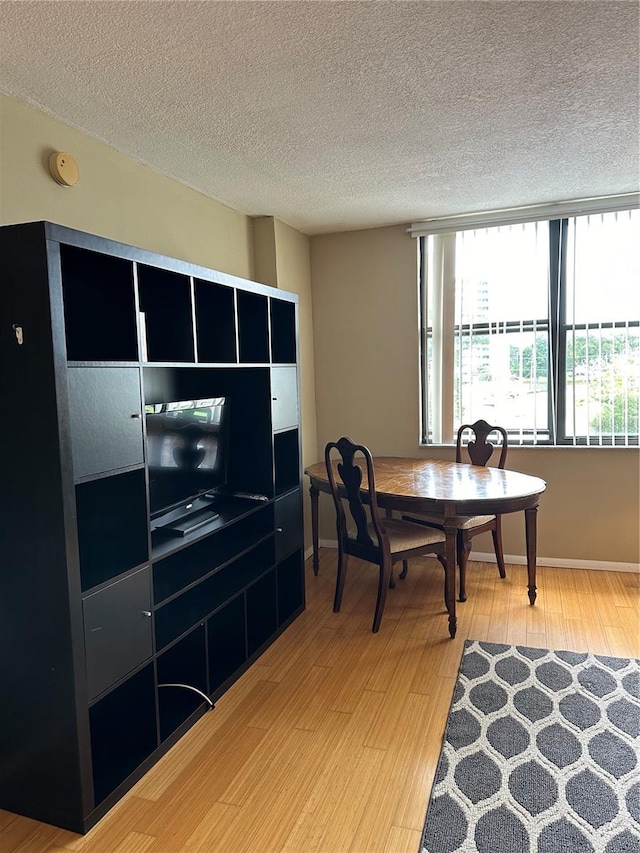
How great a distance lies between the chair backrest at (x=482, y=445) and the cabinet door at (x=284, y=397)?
1.29 metres

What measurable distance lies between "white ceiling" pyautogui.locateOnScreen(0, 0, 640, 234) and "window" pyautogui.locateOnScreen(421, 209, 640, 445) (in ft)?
2.27

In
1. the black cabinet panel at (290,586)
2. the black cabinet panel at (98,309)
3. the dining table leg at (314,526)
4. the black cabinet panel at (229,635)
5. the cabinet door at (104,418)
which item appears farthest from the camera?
the dining table leg at (314,526)

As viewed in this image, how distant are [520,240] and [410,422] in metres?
1.45

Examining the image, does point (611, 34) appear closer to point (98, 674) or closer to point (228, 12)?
point (228, 12)

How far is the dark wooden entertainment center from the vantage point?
175 centimetres

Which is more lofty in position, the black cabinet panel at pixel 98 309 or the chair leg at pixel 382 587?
the black cabinet panel at pixel 98 309

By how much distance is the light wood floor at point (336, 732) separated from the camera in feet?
6.05

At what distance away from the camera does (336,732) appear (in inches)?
92.4

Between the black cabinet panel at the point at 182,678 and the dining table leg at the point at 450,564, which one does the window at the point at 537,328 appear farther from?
the black cabinet panel at the point at 182,678

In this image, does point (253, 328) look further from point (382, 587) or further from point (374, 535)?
point (382, 587)

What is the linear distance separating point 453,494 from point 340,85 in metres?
1.94

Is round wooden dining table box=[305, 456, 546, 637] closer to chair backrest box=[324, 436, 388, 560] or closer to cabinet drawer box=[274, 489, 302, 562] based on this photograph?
chair backrest box=[324, 436, 388, 560]

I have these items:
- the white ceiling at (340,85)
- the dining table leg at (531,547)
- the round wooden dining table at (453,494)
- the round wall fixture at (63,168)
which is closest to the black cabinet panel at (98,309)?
the round wall fixture at (63,168)

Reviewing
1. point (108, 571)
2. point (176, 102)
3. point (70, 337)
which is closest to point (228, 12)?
point (176, 102)
